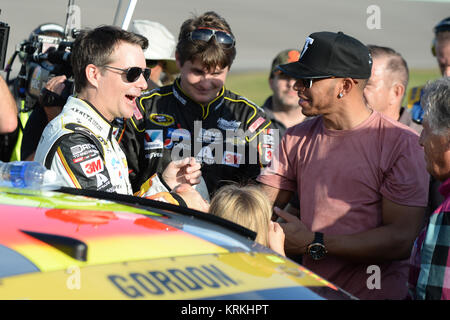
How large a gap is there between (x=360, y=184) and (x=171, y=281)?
6.41ft

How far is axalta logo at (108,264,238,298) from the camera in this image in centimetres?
145

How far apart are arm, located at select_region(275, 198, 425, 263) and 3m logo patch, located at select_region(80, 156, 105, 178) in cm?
93

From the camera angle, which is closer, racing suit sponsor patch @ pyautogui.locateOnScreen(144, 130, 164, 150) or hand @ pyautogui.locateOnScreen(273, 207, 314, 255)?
hand @ pyautogui.locateOnScreen(273, 207, 314, 255)

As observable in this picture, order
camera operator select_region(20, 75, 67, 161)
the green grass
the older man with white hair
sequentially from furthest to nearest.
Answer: the green grass, camera operator select_region(20, 75, 67, 161), the older man with white hair

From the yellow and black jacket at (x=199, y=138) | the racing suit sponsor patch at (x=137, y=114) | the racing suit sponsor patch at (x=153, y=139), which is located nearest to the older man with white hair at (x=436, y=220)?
the yellow and black jacket at (x=199, y=138)

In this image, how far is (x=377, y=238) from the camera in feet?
10.5

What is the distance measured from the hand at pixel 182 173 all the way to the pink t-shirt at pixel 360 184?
67 cm

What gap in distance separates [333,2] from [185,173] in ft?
136

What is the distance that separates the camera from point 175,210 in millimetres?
2041

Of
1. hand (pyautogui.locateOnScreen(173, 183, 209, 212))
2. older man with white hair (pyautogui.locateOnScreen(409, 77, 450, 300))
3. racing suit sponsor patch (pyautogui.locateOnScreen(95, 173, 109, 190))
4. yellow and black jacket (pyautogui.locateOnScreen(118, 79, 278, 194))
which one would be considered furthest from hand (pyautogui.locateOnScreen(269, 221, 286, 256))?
yellow and black jacket (pyautogui.locateOnScreen(118, 79, 278, 194))

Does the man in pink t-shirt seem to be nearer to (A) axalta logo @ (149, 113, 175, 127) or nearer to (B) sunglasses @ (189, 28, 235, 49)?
(B) sunglasses @ (189, 28, 235, 49)

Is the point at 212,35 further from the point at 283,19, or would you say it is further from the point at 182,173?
the point at 283,19

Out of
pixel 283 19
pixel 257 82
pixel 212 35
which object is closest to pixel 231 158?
pixel 212 35
